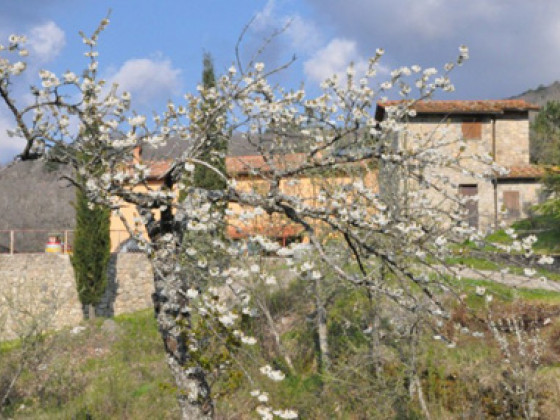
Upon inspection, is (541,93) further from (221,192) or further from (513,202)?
(221,192)

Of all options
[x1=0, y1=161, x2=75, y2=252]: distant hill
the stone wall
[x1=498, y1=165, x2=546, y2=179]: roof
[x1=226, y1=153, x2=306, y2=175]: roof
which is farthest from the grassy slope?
[x1=0, y1=161, x2=75, y2=252]: distant hill

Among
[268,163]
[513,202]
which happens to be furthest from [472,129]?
[268,163]

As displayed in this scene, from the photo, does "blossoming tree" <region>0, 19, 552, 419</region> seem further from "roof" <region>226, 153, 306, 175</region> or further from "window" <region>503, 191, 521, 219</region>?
"window" <region>503, 191, 521, 219</region>

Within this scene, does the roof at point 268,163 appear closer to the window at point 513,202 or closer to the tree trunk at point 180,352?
the tree trunk at point 180,352

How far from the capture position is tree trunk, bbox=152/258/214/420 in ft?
18.4

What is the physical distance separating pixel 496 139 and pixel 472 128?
4.41 ft

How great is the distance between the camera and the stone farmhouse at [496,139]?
94.3 feet

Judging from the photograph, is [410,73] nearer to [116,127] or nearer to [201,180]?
[116,127]

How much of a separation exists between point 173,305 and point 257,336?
9845 mm

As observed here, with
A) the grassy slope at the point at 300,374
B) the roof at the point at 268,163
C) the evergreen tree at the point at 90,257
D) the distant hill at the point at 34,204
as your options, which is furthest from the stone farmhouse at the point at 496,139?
the distant hill at the point at 34,204

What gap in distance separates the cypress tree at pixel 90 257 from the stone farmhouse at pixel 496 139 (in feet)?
45.2

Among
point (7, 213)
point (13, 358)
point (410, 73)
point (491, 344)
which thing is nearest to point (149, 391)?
point (13, 358)

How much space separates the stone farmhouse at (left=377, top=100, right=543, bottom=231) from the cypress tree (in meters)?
13.8

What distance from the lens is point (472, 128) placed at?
97.4ft
